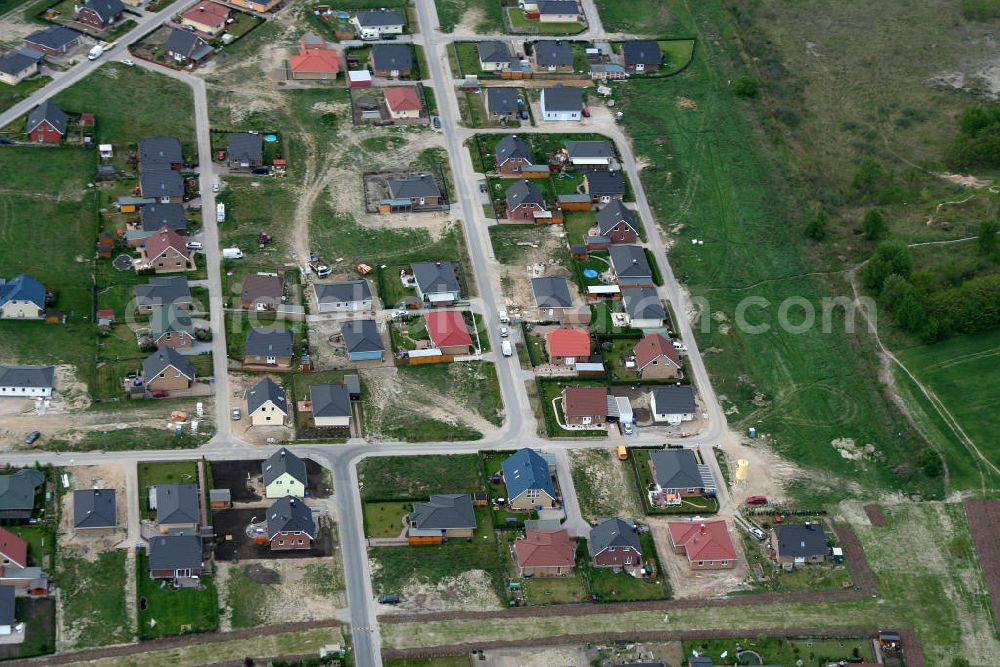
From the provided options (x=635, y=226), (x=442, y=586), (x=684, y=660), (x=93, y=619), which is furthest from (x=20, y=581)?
(x=635, y=226)

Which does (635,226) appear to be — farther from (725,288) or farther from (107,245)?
(107,245)

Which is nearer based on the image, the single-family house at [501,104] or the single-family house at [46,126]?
the single-family house at [46,126]

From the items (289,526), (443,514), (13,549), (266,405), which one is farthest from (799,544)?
(13,549)

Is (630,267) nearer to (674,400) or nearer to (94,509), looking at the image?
(674,400)

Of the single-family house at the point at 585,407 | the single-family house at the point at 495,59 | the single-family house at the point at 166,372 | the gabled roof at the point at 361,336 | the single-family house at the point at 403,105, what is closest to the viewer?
the single-family house at the point at 166,372

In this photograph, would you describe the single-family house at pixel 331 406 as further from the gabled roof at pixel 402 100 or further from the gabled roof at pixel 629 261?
the gabled roof at pixel 402 100

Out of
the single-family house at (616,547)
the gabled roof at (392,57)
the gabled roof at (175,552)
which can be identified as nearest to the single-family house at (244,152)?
the gabled roof at (392,57)
